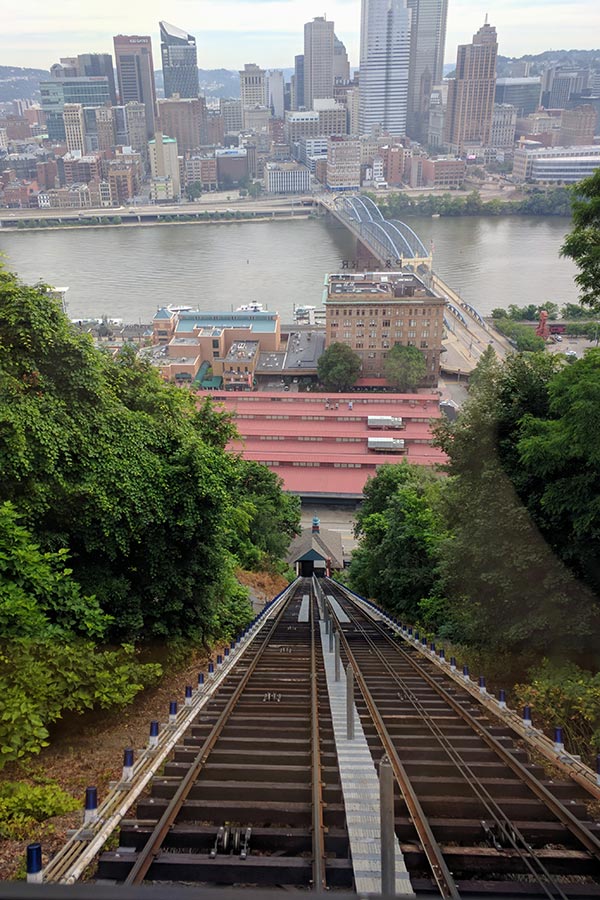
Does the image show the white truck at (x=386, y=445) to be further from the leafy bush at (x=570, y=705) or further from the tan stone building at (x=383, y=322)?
the leafy bush at (x=570, y=705)

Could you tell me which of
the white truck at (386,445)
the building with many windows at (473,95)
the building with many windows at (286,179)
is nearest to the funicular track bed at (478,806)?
the white truck at (386,445)

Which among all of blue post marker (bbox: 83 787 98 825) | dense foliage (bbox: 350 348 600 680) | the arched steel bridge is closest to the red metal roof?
dense foliage (bbox: 350 348 600 680)

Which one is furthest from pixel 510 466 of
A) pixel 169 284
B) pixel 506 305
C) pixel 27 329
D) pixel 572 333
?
pixel 169 284

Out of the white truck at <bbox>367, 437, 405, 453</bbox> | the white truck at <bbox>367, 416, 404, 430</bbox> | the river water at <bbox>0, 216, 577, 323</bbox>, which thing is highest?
the river water at <bbox>0, 216, 577, 323</bbox>

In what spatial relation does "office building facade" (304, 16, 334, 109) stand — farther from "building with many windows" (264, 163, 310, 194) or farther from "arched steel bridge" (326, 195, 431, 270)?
"arched steel bridge" (326, 195, 431, 270)

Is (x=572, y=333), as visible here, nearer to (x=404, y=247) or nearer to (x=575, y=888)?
(x=404, y=247)

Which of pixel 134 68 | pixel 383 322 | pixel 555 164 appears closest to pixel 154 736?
pixel 383 322
